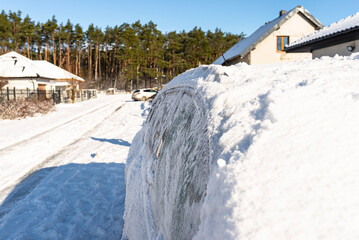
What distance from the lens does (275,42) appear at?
19281 millimetres

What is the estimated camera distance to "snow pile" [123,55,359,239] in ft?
2.77

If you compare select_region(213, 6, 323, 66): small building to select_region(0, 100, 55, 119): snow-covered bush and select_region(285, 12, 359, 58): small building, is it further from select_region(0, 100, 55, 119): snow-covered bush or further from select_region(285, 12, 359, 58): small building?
select_region(0, 100, 55, 119): snow-covered bush

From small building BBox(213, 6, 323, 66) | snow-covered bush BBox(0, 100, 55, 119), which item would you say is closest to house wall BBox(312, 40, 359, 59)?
small building BBox(213, 6, 323, 66)

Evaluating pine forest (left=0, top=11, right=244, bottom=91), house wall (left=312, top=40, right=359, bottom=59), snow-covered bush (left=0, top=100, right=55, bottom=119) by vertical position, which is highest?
pine forest (left=0, top=11, right=244, bottom=91)

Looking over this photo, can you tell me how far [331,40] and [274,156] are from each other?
1193 centimetres

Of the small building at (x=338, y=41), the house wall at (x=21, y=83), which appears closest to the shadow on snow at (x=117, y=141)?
the small building at (x=338, y=41)

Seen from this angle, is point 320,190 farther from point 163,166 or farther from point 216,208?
point 163,166

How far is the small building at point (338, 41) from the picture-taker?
372 inches

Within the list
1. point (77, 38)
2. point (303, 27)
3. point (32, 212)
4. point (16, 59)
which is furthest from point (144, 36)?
point (32, 212)

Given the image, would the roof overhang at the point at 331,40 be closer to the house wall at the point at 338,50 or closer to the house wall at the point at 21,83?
the house wall at the point at 338,50

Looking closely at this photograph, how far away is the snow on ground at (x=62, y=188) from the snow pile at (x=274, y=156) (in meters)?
2.32

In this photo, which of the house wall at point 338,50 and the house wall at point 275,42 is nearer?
the house wall at point 338,50

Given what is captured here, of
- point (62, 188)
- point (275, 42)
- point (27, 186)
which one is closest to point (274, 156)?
point (62, 188)

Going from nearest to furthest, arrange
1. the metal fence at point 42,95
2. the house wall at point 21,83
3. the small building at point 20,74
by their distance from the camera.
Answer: the metal fence at point 42,95 → the small building at point 20,74 → the house wall at point 21,83
